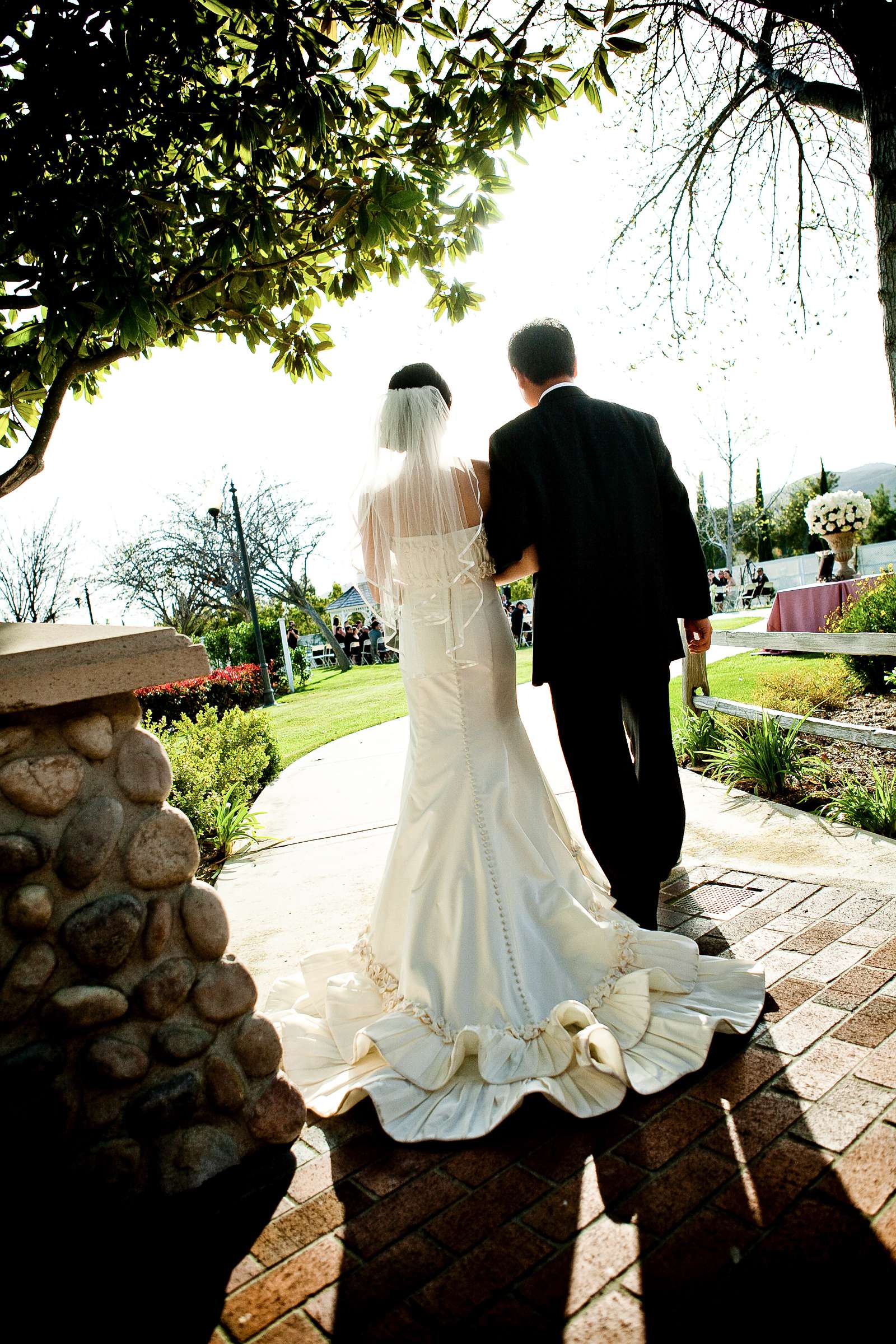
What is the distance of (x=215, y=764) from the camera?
20.4ft

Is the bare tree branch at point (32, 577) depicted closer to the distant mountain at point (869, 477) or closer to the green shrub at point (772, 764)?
the green shrub at point (772, 764)

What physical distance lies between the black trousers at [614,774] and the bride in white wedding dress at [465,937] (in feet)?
0.23

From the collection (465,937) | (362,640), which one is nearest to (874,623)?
(465,937)

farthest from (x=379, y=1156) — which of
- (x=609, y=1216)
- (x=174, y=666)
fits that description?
(x=174, y=666)

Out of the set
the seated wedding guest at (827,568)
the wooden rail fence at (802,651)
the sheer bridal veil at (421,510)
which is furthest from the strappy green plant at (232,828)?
the seated wedding guest at (827,568)

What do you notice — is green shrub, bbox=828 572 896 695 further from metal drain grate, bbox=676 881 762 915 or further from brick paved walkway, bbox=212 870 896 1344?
brick paved walkway, bbox=212 870 896 1344

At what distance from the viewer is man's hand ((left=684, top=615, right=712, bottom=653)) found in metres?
3.50

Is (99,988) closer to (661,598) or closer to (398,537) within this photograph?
(398,537)

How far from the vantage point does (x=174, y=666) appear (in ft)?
6.10

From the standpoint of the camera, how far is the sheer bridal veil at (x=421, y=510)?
9.33ft

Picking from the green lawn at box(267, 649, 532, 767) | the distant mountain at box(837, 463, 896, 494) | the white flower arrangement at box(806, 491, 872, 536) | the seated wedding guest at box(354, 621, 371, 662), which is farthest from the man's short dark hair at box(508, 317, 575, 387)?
the distant mountain at box(837, 463, 896, 494)

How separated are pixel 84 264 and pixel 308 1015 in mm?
2668

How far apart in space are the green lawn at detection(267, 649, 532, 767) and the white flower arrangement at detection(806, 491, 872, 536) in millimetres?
4754

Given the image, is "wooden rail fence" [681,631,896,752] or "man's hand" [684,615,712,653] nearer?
"man's hand" [684,615,712,653]
